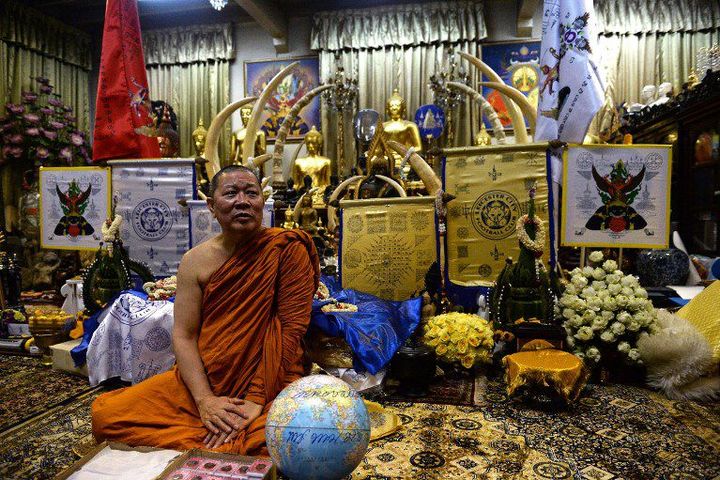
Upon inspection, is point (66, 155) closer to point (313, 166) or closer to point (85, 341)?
point (313, 166)

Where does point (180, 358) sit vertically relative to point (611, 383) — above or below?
above

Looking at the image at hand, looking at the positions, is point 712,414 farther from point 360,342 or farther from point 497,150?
point 497,150

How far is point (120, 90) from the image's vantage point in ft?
13.2

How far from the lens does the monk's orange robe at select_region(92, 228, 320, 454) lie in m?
1.79

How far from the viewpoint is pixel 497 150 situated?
3551 mm

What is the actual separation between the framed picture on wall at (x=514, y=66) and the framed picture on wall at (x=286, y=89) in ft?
9.16

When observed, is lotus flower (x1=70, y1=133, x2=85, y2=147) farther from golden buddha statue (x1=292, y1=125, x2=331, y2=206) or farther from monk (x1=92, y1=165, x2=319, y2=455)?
monk (x1=92, y1=165, x2=319, y2=455)

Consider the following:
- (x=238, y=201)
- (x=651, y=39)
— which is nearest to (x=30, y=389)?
(x=238, y=201)

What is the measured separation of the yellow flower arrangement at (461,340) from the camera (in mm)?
2852

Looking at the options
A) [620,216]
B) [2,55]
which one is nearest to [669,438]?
[620,216]

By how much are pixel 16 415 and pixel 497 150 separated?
3.24 meters

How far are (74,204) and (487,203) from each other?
3296 mm

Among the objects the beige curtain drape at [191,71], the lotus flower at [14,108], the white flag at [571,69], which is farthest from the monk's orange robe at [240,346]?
the beige curtain drape at [191,71]

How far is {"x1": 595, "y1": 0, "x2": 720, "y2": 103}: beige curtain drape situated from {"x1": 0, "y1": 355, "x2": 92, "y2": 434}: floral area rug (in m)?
7.68
